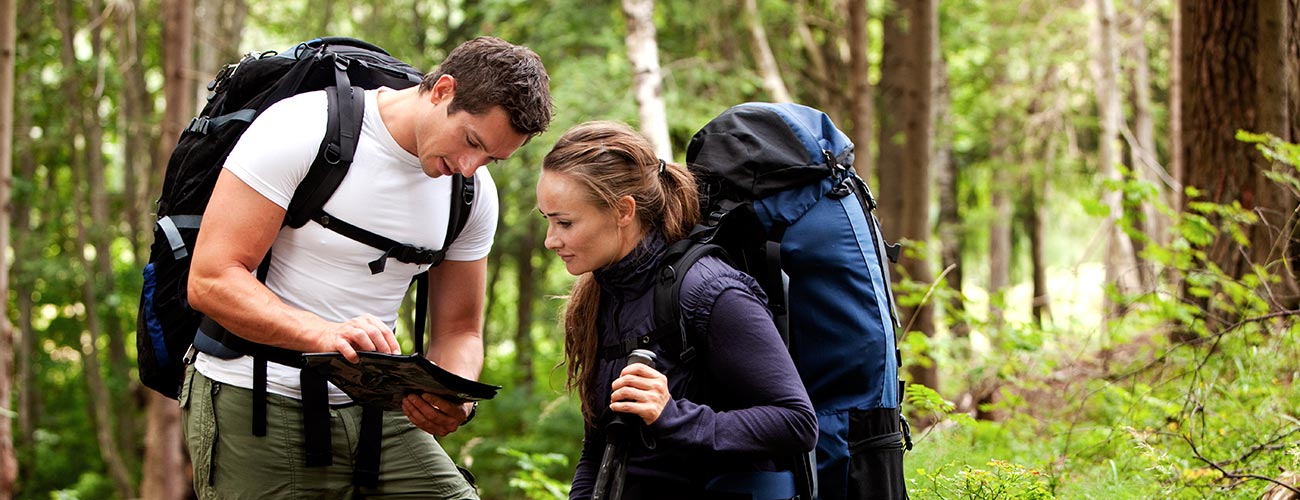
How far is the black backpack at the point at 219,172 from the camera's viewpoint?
104 inches

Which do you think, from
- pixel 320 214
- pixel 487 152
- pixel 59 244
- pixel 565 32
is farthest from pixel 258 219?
pixel 59 244

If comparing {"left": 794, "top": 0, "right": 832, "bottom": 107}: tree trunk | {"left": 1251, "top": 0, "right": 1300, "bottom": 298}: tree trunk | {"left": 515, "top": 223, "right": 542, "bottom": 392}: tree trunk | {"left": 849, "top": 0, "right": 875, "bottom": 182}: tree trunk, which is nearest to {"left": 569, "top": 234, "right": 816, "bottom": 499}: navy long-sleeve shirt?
{"left": 1251, "top": 0, "right": 1300, "bottom": 298}: tree trunk

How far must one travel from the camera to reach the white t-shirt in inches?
102

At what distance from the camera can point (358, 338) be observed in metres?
2.47

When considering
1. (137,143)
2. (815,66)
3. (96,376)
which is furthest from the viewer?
(96,376)

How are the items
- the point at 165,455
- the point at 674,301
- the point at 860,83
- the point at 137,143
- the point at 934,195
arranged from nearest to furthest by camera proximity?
the point at 674,301 < the point at 860,83 < the point at 165,455 < the point at 137,143 < the point at 934,195

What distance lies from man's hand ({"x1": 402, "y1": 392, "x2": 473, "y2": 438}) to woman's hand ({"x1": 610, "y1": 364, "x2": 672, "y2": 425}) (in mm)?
658

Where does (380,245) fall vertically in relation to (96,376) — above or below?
above

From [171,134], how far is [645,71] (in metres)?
3.90

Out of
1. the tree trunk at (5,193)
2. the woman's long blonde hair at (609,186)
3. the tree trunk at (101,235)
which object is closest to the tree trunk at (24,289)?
the tree trunk at (101,235)

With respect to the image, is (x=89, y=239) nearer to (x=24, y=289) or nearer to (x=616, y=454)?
(x=24, y=289)

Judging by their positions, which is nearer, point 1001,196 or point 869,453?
point 869,453

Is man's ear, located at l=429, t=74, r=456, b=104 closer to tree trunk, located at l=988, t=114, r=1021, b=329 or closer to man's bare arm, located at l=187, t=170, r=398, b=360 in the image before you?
man's bare arm, located at l=187, t=170, r=398, b=360

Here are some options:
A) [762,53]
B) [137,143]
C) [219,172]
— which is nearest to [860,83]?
[762,53]
